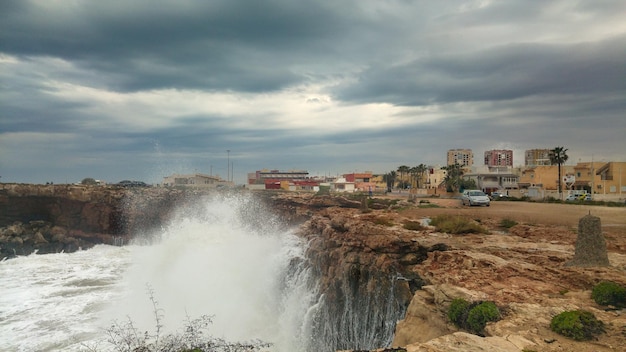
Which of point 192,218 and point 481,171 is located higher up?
point 481,171

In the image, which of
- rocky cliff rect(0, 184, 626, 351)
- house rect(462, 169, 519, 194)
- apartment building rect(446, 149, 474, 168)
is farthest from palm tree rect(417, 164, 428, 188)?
apartment building rect(446, 149, 474, 168)

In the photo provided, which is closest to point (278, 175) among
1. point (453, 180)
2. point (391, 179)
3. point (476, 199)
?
point (391, 179)

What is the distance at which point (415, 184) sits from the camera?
319 feet

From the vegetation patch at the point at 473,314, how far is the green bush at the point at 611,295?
8.29ft

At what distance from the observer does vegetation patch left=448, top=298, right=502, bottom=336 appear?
813 cm

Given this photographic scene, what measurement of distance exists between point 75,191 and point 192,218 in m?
17.7

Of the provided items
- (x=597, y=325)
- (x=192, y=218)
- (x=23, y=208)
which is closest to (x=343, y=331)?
(x=597, y=325)

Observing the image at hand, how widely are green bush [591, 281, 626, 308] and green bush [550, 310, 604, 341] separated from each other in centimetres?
151

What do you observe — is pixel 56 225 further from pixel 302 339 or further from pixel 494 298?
pixel 494 298

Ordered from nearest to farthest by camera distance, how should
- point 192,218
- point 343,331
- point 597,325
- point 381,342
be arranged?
point 597,325, point 381,342, point 343,331, point 192,218

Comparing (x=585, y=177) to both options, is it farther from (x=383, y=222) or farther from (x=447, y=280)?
(x=447, y=280)

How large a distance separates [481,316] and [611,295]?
3150 millimetres

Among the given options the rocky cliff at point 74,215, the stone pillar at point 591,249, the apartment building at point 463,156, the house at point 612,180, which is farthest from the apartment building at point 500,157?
the stone pillar at point 591,249

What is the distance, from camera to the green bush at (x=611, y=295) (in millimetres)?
8391
